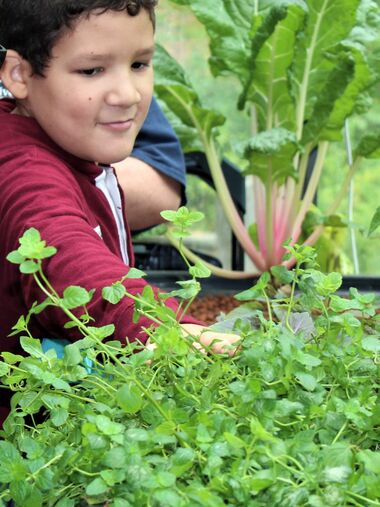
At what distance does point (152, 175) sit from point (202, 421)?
1.36 meters

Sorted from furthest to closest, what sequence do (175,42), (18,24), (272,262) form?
(175,42) < (272,262) < (18,24)

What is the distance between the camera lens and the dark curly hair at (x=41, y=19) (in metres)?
1.28

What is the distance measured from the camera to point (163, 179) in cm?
205

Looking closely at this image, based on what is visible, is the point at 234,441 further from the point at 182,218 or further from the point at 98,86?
the point at 98,86

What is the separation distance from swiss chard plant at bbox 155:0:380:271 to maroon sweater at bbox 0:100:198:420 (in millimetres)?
940

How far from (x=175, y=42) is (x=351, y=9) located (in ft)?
8.91

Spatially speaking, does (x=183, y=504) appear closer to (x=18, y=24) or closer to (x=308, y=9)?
(x=18, y=24)

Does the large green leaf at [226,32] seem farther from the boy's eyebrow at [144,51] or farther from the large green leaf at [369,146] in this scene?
the boy's eyebrow at [144,51]

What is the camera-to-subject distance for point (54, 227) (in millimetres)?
1071

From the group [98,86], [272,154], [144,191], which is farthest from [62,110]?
[272,154]

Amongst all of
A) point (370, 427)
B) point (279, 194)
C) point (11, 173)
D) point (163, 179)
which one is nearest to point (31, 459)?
point (370, 427)

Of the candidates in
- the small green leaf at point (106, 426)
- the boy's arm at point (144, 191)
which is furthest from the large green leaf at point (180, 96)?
the small green leaf at point (106, 426)

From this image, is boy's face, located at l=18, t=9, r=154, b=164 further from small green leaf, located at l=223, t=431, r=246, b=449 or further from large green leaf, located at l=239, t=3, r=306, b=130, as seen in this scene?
large green leaf, located at l=239, t=3, r=306, b=130

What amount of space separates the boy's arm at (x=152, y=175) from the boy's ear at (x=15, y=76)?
0.55 meters
